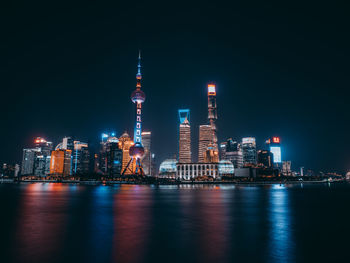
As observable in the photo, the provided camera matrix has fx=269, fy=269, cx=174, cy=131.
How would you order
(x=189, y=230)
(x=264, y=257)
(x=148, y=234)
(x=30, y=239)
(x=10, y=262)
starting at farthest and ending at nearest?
1. (x=189, y=230)
2. (x=148, y=234)
3. (x=30, y=239)
4. (x=264, y=257)
5. (x=10, y=262)

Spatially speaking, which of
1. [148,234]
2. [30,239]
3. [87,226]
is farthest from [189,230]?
[30,239]

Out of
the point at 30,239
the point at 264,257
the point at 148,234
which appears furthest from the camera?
the point at 148,234

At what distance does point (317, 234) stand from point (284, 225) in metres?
4.06

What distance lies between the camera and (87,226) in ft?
80.5

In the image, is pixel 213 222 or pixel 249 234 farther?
pixel 213 222

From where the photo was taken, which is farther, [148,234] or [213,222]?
[213,222]

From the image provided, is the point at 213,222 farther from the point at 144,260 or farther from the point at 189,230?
the point at 144,260

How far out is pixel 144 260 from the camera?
14117mm

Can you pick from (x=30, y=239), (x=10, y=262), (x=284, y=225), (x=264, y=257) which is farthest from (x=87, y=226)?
(x=284, y=225)

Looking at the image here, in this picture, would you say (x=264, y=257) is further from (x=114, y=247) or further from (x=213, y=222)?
(x=213, y=222)

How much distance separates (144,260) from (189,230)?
918 centimetres

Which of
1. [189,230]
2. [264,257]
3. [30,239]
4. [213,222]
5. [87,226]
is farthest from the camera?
[213,222]

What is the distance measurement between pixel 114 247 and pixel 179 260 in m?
4.73

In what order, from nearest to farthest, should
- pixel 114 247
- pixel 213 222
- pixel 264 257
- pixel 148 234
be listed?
pixel 264 257 < pixel 114 247 < pixel 148 234 < pixel 213 222
